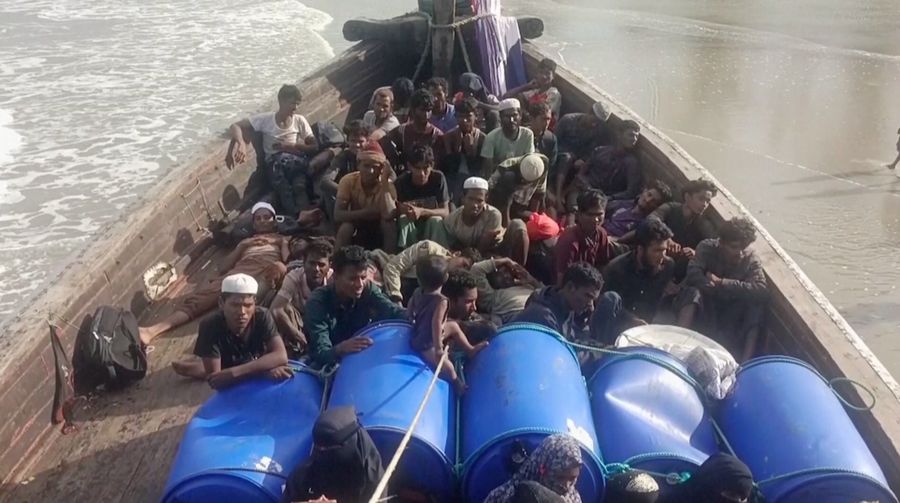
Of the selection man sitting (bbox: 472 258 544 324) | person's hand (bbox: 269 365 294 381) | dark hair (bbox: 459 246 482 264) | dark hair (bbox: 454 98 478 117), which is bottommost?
man sitting (bbox: 472 258 544 324)

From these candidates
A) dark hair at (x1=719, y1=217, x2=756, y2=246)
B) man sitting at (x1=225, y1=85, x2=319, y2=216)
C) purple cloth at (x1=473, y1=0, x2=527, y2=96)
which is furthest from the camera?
purple cloth at (x1=473, y1=0, x2=527, y2=96)

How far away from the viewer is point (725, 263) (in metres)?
4.61

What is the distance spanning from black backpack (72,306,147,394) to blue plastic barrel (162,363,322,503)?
1090mm

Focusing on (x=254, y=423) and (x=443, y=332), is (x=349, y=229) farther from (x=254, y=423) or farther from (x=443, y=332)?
(x=254, y=423)

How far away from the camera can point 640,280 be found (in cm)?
465

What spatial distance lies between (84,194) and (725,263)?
10.0m

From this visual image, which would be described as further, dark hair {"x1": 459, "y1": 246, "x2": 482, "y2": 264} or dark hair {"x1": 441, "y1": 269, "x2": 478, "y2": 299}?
dark hair {"x1": 459, "y1": 246, "x2": 482, "y2": 264}

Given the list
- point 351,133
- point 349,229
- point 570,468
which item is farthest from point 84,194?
point 570,468

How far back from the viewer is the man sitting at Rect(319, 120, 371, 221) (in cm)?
609

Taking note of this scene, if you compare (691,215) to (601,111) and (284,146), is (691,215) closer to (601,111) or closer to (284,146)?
(601,111)

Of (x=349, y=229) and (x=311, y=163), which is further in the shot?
(x=311, y=163)

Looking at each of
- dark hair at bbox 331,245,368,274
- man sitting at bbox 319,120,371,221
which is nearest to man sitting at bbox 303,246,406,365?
dark hair at bbox 331,245,368,274

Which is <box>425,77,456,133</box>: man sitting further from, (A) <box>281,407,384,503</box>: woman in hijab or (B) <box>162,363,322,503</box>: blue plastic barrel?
(A) <box>281,407,384,503</box>: woman in hijab

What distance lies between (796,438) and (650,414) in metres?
0.56
